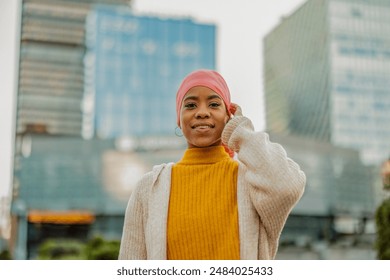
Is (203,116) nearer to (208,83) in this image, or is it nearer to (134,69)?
(208,83)

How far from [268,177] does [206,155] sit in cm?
13

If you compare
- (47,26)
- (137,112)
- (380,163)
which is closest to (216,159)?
(380,163)

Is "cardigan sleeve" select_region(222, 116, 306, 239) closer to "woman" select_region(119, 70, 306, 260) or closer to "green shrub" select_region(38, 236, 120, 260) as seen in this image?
"woman" select_region(119, 70, 306, 260)

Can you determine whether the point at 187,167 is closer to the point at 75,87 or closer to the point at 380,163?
the point at 380,163

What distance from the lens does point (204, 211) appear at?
97cm

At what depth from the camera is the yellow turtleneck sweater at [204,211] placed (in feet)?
3.16

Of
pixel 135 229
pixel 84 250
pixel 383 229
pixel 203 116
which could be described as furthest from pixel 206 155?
pixel 84 250

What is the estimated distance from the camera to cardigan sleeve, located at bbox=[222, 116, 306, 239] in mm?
941

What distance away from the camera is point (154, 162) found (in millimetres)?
21812

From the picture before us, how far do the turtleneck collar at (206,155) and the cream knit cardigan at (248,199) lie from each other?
30mm

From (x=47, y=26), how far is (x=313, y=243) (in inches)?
887

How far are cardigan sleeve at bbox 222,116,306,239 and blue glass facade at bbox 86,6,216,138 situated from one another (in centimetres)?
2995

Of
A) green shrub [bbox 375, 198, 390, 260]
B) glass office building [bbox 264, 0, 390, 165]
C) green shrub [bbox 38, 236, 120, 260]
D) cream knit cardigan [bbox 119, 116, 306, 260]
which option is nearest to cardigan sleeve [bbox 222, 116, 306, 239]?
cream knit cardigan [bbox 119, 116, 306, 260]

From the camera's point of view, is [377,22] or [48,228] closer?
[48,228]
